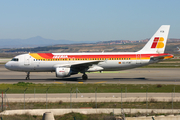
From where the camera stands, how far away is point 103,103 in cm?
2106

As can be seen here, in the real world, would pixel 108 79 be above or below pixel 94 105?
below

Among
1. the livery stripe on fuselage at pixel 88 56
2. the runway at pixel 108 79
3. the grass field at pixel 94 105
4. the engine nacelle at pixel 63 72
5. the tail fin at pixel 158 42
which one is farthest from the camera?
the tail fin at pixel 158 42

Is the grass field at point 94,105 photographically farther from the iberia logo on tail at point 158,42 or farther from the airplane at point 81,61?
the iberia logo on tail at point 158,42

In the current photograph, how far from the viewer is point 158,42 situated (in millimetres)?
40562

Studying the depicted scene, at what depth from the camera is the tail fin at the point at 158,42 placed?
4041 centimetres

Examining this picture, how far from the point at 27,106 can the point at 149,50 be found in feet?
86.7

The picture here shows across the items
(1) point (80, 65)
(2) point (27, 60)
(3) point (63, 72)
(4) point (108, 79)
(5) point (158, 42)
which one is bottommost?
(4) point (108, 79)

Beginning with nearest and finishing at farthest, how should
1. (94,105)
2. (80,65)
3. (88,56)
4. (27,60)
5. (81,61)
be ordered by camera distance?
(94,105) → (80,65) → (27,60) → (81,61) → (88,56)

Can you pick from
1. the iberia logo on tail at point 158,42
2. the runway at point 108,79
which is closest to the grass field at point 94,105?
the runway at point 108,79

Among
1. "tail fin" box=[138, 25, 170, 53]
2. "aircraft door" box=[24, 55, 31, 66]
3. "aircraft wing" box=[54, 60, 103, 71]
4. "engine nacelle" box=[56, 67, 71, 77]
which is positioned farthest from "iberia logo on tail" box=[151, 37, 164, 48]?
"aircraft door" box=[24, 55, 31, 66]

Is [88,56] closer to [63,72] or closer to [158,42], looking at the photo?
[63,72]

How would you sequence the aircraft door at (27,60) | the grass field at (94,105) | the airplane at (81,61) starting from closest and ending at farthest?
the grass field at (94,105) → the airplane at (81,61) → the aircraft door at (27,60)

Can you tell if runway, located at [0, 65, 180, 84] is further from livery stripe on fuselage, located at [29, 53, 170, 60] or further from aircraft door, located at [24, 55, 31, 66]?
livery stripe on fuselage, located at [29, 53, 170, 60]

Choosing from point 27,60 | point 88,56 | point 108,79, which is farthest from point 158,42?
point 27,60
